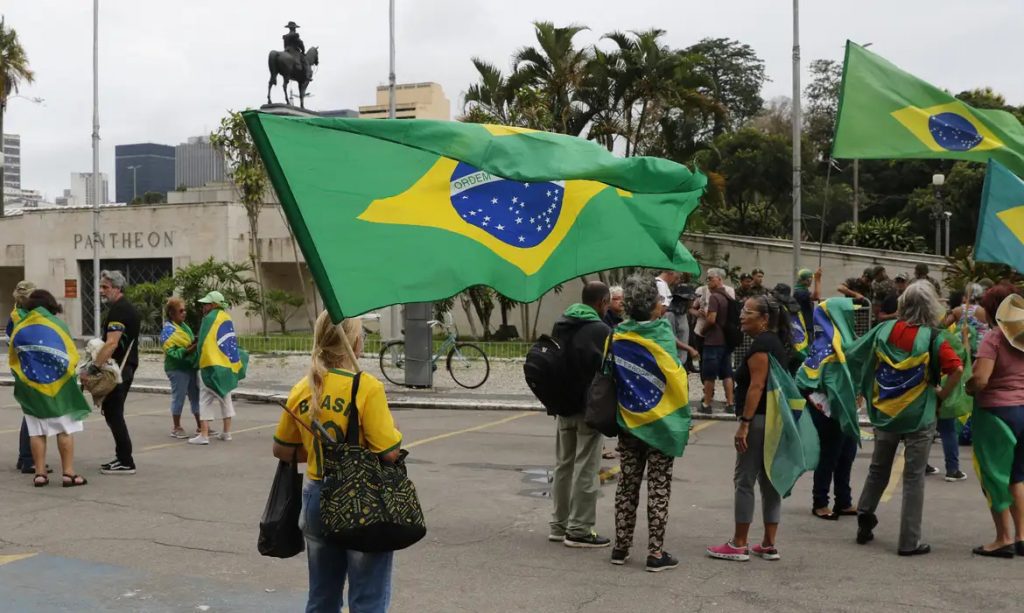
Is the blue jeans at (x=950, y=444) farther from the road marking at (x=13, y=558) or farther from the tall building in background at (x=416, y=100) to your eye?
the tall building in background at (x=416, y=100)

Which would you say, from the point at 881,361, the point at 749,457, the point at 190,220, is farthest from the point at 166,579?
the point at 190,220

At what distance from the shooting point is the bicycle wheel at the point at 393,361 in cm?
1777

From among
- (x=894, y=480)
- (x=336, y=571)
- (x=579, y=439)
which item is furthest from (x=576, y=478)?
(x=894, y=480)

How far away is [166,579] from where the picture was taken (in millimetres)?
6285

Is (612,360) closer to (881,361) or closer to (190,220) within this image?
(881,361)

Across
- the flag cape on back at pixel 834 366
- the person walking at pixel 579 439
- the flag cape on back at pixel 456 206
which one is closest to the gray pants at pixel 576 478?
the person walking at pixel 579 439

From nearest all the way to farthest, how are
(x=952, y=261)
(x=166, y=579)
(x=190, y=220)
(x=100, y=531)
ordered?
(x=166, y=579) → (x=100, y=531) → (x=952, y=261) → (x=190, y=220)

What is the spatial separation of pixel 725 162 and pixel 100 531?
3674cm

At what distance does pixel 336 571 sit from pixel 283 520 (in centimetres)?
33

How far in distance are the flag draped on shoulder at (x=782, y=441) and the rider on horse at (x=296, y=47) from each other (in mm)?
14825

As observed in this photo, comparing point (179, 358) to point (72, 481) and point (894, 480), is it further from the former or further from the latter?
point (894, 480)

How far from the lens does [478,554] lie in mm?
6910

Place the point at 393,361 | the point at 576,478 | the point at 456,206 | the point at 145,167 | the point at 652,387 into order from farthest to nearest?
the point at 145,167 → the point at 393,361 → the point at 576,478 → the point at 652,387 → the point at 456,206

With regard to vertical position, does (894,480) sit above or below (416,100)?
below
